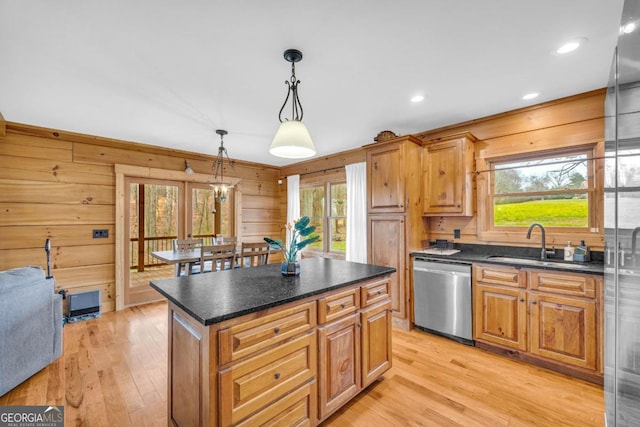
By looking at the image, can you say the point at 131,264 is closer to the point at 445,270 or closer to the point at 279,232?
the point at 279,232

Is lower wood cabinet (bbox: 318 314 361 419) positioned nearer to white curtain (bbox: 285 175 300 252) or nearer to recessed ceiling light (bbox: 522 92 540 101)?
recessed ceiling light (bbox: 522 92 540 101)

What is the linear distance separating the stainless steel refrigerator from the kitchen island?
50.5 inches

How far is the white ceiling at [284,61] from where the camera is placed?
5.26 feet

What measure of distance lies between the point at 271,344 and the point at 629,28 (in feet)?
6.64

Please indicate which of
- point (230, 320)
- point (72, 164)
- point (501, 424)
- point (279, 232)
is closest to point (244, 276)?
point (230, 320)

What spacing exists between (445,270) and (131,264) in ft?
14.6

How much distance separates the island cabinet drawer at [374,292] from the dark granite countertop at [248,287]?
3.4 inches

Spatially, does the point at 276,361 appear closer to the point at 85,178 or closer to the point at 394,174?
the point at 394,174

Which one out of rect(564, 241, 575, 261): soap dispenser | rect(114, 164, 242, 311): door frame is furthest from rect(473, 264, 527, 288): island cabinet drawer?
rect(114, 164, 242, 311): door frame

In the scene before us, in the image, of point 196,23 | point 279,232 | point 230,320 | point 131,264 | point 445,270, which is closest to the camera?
point 230,320

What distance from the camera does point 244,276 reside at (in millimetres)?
2105

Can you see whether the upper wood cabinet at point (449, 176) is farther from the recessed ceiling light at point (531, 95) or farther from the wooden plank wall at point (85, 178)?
the recessed ceiling light at point (531, 95)

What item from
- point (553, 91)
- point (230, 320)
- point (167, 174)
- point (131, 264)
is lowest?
point (131, 264)

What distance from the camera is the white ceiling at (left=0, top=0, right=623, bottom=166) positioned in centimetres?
160
